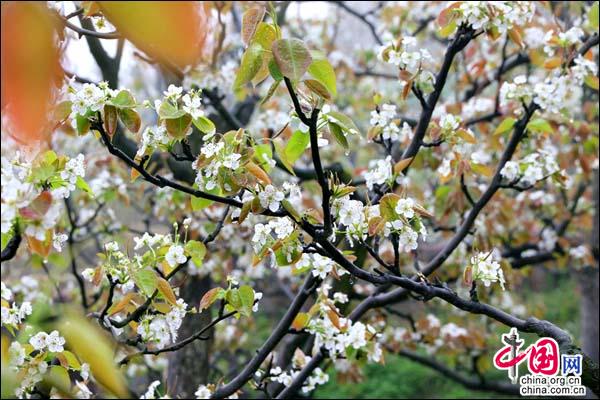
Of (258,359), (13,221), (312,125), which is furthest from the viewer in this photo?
(258,359)

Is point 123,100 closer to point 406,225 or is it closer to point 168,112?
point 168,112

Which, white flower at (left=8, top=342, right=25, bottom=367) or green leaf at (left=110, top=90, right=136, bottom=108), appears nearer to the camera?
white flower at (left=8, top=342, right=25, bottom=367)

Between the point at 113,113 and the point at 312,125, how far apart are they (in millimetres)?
434

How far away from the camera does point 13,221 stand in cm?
95

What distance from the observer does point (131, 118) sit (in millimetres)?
1353

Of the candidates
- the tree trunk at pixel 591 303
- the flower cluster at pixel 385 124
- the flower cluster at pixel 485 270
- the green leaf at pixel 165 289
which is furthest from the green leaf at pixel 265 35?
the tree trunk at pixel 591 303

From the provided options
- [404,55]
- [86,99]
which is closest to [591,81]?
[404,55]

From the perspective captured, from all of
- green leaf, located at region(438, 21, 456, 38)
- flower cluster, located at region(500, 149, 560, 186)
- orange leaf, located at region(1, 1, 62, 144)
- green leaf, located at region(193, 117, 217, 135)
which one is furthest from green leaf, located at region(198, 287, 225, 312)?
flower cluster, located at region(500, 149, 560, 186)

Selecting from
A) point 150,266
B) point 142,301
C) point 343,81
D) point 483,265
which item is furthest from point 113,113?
point 343,81

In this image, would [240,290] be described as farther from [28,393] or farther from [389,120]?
[389,120]

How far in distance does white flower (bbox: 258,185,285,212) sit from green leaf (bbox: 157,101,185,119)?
218 mm

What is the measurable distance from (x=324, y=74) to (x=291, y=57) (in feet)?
0.35

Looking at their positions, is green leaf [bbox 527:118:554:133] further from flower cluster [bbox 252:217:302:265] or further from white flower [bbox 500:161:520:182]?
flower cluster [bbox 252:217:302:265]

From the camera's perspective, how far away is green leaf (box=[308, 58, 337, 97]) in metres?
1.06
